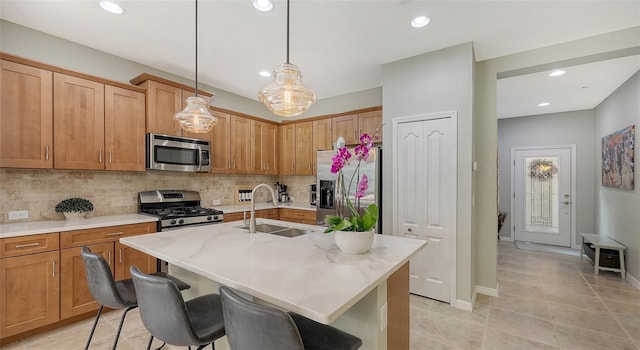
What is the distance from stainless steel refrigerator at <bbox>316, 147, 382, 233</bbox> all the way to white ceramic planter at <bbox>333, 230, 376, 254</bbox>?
1892mm

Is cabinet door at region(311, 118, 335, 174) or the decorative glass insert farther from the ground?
cabinet door at region(311, 118, 335, 174)

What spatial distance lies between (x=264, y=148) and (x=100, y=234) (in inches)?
105

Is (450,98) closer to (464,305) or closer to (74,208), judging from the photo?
(464,305)

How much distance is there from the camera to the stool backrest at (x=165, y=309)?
1193 mm

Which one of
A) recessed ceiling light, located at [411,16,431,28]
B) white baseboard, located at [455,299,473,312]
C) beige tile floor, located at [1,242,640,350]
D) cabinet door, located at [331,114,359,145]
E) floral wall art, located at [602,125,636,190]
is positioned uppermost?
recessed ceiling light, located at [411,16,431,28]

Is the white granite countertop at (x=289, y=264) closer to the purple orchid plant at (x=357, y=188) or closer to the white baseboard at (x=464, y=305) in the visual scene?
the purple orchid plant at (x=357, y=188)

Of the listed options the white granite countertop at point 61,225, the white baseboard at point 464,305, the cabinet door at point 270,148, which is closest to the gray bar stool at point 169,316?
the white granite countertop at point 61,225

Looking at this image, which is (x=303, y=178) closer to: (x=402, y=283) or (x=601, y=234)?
(x=402, y=283)

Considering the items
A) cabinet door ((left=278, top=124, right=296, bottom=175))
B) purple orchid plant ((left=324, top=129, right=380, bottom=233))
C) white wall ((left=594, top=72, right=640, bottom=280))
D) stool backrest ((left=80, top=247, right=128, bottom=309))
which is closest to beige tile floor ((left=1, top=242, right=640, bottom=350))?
white wall ((left=594, top=72, right=640, bottom=280))

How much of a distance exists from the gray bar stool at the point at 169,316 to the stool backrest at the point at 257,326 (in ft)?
0.88

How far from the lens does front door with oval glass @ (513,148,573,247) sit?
539cm

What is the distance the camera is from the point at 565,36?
266 cm

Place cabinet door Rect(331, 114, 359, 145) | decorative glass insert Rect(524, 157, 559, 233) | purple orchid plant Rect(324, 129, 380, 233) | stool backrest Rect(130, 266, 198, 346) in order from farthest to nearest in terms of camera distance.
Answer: decorative glass insert Rect(524, 157, 559, 233) → cabinet door Rect(331, 114, 359, 145) → purple orchid plant Rect(324, 129, 380, 233) → stool backrest Rect(130, 266, 198, 346)

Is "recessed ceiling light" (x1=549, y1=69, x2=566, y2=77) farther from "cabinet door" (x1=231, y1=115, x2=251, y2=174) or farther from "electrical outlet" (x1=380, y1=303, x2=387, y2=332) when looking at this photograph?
"cabinet door" (x1=231, y1=115, x2=251, y2=174)
